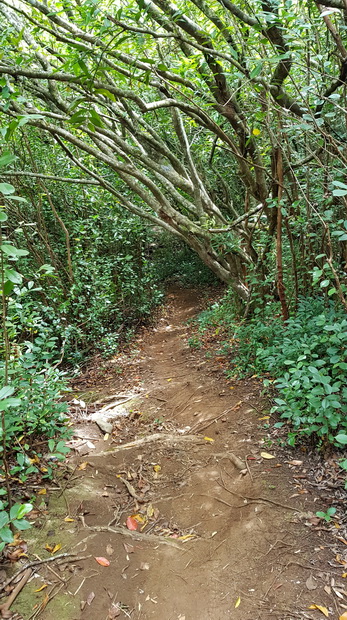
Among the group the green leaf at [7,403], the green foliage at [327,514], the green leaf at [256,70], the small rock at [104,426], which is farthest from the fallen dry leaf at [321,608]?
the green leaf at [256,70]

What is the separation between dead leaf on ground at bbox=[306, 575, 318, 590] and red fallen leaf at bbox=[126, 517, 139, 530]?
1.25 m

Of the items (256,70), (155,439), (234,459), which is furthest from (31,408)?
(256,70)

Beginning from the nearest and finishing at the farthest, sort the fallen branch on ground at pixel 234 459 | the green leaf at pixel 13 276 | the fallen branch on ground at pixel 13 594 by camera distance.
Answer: the green leaf at pixel 13 276 → the fallen branch on ground at pixel 13 594 → the fallen branch on ground at pixel 234 459

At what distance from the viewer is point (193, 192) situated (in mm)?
5891

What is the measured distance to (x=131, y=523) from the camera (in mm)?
2754

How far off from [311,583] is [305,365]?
1.60 metres

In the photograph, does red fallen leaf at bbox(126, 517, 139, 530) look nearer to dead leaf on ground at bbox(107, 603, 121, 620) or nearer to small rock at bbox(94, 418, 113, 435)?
dead leaf on ground at bbox(107, 603, 121, 620)

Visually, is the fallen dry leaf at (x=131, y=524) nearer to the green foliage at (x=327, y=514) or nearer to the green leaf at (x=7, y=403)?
the green foliage at (x=327, y=514)

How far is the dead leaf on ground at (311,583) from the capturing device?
6.77 ft

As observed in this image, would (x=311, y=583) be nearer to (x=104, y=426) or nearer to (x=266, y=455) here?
(x=266, y=455)

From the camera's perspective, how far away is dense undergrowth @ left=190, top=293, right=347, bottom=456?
2.75 m

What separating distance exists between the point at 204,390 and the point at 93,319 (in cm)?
292

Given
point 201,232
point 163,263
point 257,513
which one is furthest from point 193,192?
point 163,263

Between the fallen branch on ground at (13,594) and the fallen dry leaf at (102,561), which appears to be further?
the fallen dry leaf at (102,561)
